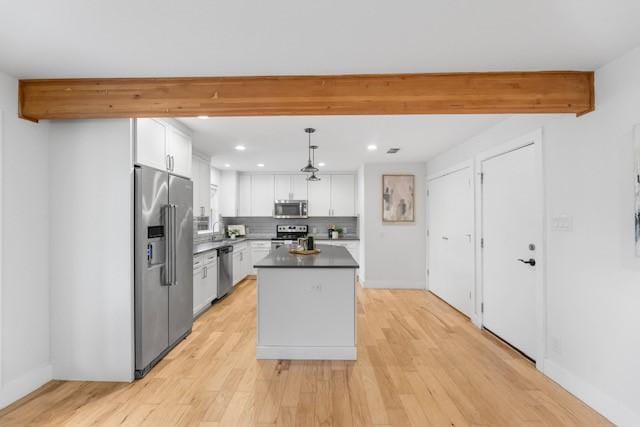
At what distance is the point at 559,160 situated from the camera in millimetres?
2746

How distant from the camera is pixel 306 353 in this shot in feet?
10.6

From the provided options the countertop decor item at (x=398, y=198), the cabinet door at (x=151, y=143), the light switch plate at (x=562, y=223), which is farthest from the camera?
the countertop decor item at (x=398, y=198)

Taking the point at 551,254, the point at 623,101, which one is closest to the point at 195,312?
the point at 551,254

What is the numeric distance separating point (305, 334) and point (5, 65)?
3.21 m

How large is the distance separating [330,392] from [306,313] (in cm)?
81

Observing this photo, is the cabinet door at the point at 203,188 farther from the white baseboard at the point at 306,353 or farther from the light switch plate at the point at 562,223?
the light switch plate at the point at 562,223

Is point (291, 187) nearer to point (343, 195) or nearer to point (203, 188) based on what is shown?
point (343, 195)

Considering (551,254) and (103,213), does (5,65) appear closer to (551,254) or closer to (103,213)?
(103,213)

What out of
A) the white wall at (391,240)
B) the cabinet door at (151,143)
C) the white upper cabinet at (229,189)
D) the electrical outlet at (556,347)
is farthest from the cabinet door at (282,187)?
the electrical outlet at (556,347)

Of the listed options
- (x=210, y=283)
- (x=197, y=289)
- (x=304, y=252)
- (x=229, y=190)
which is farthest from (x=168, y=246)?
(x=229, y=190)

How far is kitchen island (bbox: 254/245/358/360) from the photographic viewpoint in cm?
321

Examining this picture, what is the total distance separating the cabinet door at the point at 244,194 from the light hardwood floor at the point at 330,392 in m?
4.05

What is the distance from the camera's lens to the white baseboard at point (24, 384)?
240cm

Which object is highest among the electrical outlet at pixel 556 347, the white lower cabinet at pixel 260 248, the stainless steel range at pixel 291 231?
the stainless steel range at pixel 291 231
